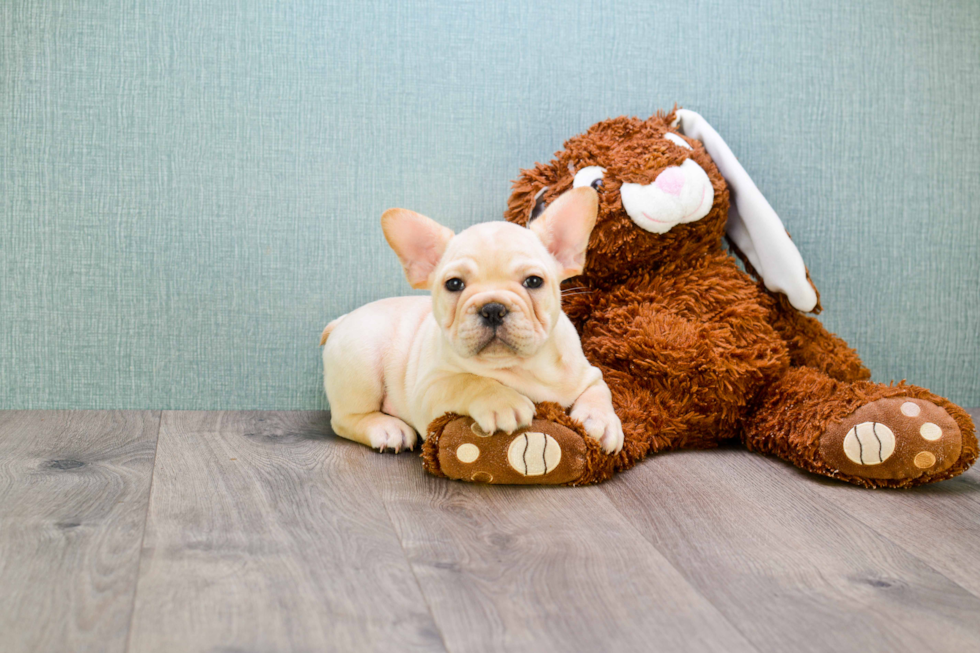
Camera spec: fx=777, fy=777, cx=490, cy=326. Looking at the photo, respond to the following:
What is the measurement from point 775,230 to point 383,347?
822 millimetres

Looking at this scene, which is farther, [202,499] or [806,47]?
[806,47]

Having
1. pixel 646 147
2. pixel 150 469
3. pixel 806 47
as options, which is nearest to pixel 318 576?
pixel 150 469

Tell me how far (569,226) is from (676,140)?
1.28 feet

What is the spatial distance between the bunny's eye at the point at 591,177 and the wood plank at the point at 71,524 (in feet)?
3.18

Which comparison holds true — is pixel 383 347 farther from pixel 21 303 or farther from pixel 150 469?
pixel 21 303

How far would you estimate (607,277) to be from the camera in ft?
5.34

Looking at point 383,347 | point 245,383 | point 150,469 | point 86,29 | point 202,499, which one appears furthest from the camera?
point 245,383

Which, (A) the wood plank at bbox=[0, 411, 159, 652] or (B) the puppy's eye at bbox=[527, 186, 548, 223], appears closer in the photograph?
(A) the wood plank at bbox=[0, 411, 159, 652]

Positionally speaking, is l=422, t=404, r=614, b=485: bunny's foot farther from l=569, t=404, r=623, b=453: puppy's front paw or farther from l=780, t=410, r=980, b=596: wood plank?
l=780, t=410, r=980, b=596: wood plank

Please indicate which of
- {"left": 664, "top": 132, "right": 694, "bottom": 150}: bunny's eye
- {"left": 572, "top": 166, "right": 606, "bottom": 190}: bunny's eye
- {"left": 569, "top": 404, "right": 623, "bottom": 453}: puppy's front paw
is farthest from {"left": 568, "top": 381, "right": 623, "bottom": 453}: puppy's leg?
{"left": 664, "top": 132, "right": 694, "bottom": 150}: bunny's eye

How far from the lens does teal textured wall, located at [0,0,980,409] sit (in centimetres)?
168

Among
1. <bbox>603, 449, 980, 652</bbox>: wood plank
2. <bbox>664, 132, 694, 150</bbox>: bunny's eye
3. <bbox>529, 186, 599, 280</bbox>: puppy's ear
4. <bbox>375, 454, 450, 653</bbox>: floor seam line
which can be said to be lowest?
<bbox>375, 454, 450, 653</bbox>: floor seam line

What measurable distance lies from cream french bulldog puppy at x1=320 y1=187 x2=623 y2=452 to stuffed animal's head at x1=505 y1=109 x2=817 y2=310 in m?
0.20

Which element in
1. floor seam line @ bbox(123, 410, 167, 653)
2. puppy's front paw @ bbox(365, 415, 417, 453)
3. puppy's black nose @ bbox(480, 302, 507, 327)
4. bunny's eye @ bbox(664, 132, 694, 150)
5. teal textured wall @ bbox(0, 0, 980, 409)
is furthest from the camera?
teal textured wall @ bbox(0, 0, 980, 409)
